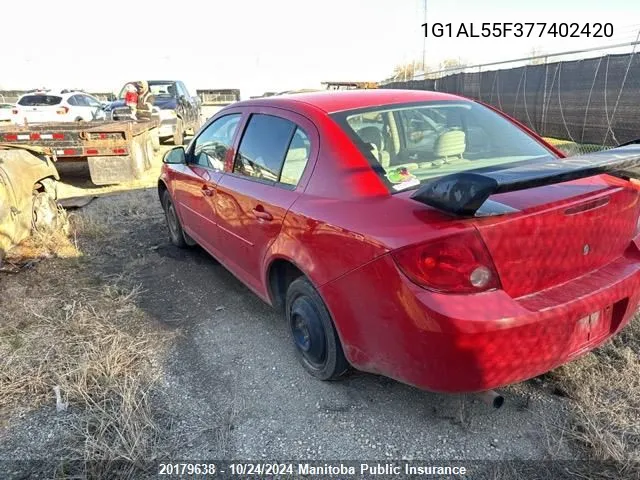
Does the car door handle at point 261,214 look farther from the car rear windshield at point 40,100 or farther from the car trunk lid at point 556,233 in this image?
the car rear windshield at point 40,100

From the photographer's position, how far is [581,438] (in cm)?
220

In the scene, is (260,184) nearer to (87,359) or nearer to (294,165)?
(294,165)

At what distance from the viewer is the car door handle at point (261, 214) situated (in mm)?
2824

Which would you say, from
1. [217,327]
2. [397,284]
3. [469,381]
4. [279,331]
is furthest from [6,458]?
[469,381]

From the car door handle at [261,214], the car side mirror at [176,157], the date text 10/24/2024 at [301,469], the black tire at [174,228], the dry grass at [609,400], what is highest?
the car side mirror at [176,157]

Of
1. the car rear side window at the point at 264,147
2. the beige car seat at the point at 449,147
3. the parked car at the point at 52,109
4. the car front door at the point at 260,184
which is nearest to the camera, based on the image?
the beige car seat at the point at 449,147

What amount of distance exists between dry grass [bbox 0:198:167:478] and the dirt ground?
0.01 metres

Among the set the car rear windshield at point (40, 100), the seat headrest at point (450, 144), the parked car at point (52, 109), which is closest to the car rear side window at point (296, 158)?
the seat headrest at point (450, 144)

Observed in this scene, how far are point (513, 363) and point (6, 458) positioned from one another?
2415 millimetres

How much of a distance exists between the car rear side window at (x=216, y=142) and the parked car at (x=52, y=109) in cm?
1301

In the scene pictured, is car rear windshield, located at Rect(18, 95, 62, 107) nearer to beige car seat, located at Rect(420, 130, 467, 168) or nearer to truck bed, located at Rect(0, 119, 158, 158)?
truck bed, located at Rect(0, 119, 158, 158)

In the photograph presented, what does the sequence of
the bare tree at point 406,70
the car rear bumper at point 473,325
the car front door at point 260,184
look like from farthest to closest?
the bare tree at point 406,70, the car front door at point 260,184, the car rear bumper at point 473,325

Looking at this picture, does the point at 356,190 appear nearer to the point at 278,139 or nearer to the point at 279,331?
the point at 278,139

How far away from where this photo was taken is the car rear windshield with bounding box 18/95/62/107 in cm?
1605
